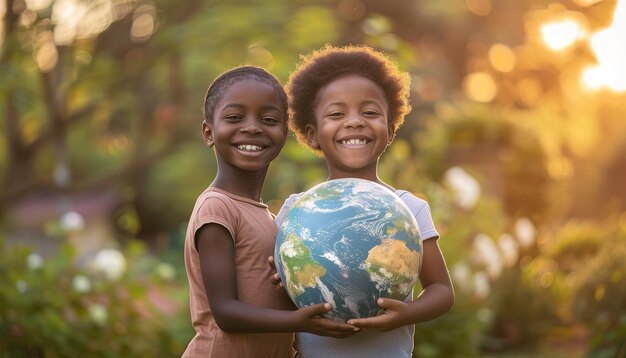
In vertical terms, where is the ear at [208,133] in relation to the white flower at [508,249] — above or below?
below

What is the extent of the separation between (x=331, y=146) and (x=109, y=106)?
8908mm

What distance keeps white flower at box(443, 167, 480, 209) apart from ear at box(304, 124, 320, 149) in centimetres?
495

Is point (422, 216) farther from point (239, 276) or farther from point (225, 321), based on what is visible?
point (225, 321)

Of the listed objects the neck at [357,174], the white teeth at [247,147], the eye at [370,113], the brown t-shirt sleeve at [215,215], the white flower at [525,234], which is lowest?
the brown t-shirt sleeve at [215,215]

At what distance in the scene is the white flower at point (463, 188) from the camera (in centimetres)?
900

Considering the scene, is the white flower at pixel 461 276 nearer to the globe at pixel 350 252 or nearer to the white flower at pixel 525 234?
the white flower at pixel 525 234

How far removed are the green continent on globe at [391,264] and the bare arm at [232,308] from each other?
0.21 m

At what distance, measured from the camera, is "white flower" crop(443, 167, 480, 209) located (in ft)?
29.5

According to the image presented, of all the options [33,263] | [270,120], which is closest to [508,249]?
[33,263]

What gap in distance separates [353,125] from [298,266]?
675 millimetres

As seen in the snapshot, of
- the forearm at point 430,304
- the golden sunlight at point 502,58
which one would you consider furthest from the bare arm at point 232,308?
the golden sunlight at point 502,58

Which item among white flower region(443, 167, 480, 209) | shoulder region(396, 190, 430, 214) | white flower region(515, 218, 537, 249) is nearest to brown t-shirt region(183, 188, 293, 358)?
shoulder region(396, 190, 430, 214)

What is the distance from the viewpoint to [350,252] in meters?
3.42

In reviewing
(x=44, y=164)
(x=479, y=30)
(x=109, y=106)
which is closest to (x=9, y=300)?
(x=109, y=106)
